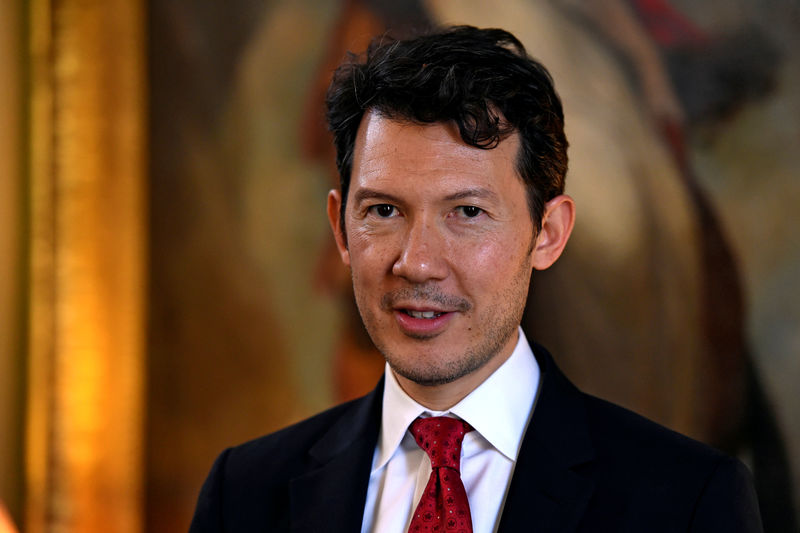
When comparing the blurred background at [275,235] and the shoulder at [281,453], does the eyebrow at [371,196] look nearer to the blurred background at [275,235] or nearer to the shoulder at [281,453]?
the shoulder at [281,453]

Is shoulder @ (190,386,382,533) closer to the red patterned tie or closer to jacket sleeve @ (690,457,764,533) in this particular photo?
the red patterned tie

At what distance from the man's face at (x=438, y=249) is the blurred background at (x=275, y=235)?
2.72ft

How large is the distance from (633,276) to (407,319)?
1003 millimetres

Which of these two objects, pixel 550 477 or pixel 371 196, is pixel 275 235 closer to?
pixel 371 196

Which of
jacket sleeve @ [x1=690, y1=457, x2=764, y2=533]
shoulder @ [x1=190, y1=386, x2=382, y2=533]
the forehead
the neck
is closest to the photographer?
jacket sleeve @ [x1=690, y1=457, x2=764, y2=533]

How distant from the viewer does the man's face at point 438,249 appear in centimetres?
162

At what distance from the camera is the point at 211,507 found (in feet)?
6.27

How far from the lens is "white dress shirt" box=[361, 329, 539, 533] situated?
1.69 metres

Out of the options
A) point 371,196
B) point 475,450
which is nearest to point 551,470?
point 475,450

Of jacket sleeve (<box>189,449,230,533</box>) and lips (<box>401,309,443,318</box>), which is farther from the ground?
lips (<box>401,309,443,318</box>)

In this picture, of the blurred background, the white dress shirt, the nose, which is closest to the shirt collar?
the white dress shirt

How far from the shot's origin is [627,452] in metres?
1.66

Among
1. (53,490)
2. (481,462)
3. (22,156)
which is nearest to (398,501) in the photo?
(481,462)

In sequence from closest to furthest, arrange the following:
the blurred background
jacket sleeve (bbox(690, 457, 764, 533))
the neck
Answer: jacket sleeve (bbox(690, 457, 764, 533))
the neck
the blurred background
